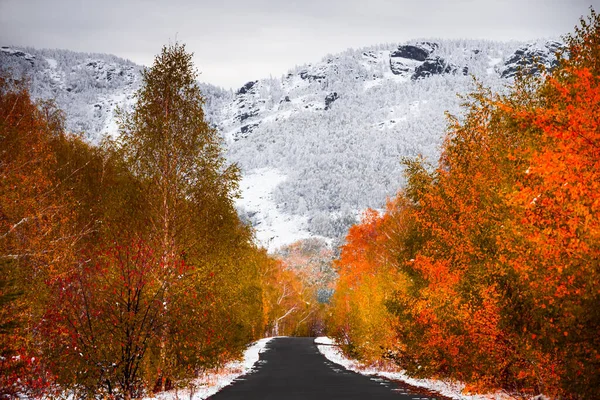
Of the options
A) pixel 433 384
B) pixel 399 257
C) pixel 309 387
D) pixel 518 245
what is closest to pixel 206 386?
pixel 309 387

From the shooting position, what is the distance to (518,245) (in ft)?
51.0

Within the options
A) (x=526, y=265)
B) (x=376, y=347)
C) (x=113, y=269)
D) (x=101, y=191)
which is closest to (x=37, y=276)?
(x=113, y=269)

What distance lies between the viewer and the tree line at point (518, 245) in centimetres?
1300

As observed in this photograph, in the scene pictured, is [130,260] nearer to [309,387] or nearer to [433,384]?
[309,387]

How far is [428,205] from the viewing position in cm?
2481

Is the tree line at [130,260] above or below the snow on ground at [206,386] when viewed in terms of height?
above

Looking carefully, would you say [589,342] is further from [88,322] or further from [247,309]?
[247,309]

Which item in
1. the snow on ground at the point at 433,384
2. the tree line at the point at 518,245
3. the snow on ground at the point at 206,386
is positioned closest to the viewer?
the tree line at the point at 518,245

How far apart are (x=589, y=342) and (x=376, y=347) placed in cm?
2671

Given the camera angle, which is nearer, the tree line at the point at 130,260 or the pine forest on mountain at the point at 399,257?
the pine forest on mountain at the point at 399,257

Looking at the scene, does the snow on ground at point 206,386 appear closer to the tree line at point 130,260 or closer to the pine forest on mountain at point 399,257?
the tree line at point 130,260

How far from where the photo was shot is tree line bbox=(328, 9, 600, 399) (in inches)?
512

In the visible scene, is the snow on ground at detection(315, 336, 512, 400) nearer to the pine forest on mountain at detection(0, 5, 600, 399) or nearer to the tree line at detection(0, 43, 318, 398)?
the pine forest on mountain at detection(0, 5, 600, 399)

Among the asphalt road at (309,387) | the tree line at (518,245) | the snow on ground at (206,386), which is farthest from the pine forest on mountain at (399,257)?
the asphalt road at (309,387)
